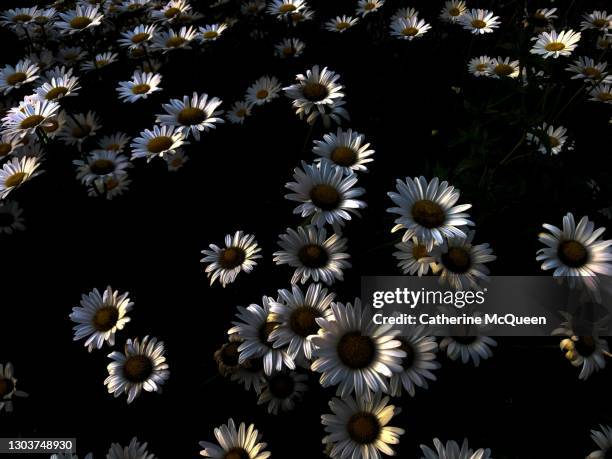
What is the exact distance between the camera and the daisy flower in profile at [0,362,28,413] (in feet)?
9.34

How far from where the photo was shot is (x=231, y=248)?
301 centimetres

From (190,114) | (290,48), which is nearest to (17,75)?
(190,114)

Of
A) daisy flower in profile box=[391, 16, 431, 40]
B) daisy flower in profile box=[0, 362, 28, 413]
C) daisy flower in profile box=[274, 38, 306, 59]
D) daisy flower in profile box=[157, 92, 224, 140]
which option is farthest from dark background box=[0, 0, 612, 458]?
daisy flower in profile box=[157, 92, 224, 140]

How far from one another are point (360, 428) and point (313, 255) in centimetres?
100

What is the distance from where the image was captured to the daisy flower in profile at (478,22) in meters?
5.17

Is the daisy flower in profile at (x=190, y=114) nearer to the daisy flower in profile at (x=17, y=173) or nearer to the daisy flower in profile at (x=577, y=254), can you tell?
the daisy flower in profile at (x=17, y=173)

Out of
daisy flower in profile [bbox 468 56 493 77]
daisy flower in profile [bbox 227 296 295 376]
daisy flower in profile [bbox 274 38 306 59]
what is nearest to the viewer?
daisy flower in profile [bbox 227 296 295 376]

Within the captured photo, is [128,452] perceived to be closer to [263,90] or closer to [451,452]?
[451,452]

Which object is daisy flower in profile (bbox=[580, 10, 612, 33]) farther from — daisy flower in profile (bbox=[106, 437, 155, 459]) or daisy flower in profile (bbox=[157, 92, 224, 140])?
daisy flower in profile (bbox=[106, 437, 155, 459])

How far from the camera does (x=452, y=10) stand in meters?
5.88

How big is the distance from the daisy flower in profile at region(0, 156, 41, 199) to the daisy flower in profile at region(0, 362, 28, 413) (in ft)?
4.69

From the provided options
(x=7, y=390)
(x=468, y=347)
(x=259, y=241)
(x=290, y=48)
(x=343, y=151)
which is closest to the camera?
(x=468, y=347)

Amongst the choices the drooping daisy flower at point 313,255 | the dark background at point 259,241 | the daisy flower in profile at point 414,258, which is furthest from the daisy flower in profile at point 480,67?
the drooping daisy flower at point 313,255

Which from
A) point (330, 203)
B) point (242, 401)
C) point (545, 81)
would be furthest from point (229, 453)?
point (545, 81)
